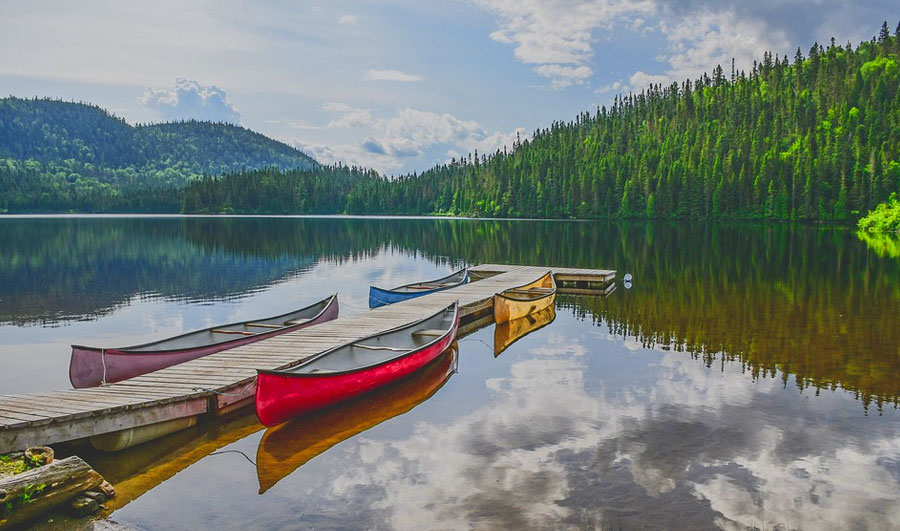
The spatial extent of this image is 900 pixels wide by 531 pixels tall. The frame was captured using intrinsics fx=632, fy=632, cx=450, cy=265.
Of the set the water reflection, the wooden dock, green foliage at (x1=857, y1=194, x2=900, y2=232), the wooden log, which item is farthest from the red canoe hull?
green foliage at (x1=857, y1=194, x2=900, y2=232)

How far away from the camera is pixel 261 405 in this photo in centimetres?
1228

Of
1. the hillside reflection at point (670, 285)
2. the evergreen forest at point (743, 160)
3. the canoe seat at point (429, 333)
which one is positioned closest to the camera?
the canoe seat at point (429, 333)

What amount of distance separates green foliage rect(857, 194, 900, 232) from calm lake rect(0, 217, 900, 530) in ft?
223

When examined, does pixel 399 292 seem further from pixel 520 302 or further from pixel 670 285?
pixel 670 285

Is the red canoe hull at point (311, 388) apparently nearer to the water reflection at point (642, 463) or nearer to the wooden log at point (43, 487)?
the water reflection at point (642, 463)

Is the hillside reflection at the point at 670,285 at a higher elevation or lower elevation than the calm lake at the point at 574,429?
higher

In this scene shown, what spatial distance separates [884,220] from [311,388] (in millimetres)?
98124

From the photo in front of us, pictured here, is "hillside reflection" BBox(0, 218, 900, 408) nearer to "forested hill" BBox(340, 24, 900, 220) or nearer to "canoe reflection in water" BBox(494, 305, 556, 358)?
"canoe reflection in water" BBox(494, 305, 556, 358)

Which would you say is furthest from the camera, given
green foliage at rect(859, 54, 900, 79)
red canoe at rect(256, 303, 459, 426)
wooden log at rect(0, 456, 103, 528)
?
green foliage at rect(859, 54, 900, 79)

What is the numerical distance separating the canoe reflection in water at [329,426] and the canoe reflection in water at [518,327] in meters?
4.85

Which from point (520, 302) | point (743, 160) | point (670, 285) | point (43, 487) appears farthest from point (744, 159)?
point (43, 487)

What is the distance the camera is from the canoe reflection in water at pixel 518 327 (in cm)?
2230

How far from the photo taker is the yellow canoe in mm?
25609

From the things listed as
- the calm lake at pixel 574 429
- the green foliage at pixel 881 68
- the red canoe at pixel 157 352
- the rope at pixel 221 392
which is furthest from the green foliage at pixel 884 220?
the green foliage at pixel 881 68
